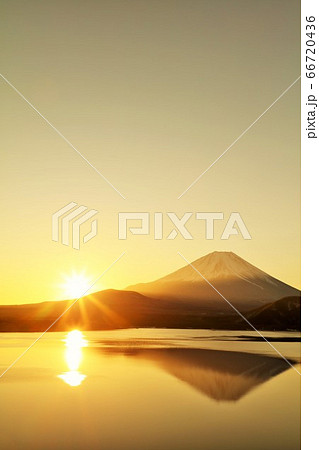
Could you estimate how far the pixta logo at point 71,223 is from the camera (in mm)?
6828

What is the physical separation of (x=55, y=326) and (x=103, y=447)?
5.88m

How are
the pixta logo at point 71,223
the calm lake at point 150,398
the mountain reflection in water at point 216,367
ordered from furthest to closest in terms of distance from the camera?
the pixta logo at point 71,223 → the mountain reflection in water at point 216,367 → the calm lake at point 150,398

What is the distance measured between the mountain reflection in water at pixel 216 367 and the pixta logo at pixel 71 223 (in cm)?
148

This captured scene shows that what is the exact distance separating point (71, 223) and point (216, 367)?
236 cm

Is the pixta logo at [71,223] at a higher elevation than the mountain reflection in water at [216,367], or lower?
higher

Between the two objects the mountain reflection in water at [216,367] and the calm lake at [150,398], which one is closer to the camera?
the calm lake at [150,398]

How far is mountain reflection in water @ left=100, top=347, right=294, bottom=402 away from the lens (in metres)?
5.05

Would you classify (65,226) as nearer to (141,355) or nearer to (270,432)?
(141,355)

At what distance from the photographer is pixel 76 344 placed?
7.93m

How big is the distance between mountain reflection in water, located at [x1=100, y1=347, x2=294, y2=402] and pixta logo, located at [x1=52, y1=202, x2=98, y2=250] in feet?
4.86
